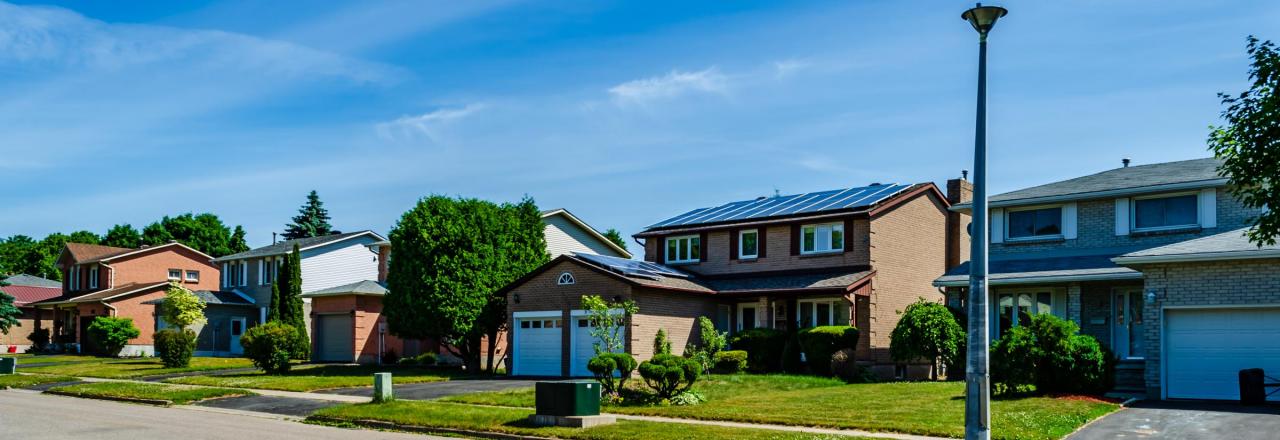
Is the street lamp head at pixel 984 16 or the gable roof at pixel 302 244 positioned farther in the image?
the gable roof at pixel 302 244

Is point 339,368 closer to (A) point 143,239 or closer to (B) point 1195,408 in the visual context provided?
(B) point 1195,408

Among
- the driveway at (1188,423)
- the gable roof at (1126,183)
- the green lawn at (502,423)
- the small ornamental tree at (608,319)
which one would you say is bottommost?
the green lawn at (502,423)

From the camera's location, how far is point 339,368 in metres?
40.4

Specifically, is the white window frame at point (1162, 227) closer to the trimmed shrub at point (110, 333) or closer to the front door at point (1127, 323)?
the front door at point (1127, 323)

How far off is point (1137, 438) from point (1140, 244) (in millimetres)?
13613

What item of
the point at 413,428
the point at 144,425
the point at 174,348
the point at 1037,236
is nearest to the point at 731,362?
the point at 1037,236

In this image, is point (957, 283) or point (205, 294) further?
point (205, 294)

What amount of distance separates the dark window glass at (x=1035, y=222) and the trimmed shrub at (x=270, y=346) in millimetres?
24229

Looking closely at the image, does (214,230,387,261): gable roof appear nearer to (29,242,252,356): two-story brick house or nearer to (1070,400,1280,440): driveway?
(29,242,252,356): two-story brick house

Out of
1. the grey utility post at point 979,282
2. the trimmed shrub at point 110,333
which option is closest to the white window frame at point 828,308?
the grey utility post at point 979,282

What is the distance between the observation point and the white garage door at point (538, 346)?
3541 cm

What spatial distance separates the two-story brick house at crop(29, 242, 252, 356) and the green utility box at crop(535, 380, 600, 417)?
1605 inches

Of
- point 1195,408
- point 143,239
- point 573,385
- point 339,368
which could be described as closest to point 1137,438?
point 1195,408

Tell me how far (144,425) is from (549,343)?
15884 millimetres
